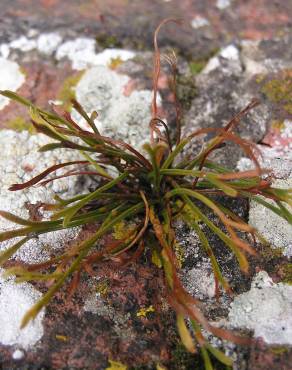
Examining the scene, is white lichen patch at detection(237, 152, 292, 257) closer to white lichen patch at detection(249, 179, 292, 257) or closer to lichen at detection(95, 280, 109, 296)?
white lichen patch at detection(249, 179, 292, 257)

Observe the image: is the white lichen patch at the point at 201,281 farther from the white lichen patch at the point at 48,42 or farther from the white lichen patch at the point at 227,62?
the white lichen patch at the point at 48,42

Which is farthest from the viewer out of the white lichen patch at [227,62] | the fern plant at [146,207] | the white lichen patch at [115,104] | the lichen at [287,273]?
the white lichen patch at [227,62]

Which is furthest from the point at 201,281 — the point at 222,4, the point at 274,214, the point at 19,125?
the point at 222,4

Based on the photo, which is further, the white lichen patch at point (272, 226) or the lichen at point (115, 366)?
the white lichen patch at point (272, 226)

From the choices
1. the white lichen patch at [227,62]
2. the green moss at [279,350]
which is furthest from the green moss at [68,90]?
the green moss at [279,350]

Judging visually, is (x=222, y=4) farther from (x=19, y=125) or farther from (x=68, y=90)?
(x=19, y=125)

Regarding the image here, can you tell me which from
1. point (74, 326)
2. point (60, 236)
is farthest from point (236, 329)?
point (60, 236)

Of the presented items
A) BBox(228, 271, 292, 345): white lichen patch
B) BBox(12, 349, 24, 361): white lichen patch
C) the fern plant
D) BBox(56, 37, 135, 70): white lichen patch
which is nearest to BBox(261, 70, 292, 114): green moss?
the fern plant

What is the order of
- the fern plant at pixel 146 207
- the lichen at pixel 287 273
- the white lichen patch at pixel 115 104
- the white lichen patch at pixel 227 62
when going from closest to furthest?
the fern plant at pixel 146 207 → the lichen at pixel 287 273 → the white lichen patch at pixel 115 104 → the white lichen patch at pixel 227 62
